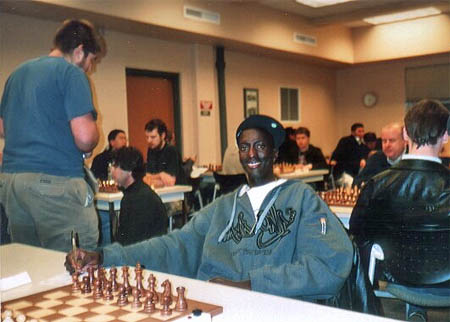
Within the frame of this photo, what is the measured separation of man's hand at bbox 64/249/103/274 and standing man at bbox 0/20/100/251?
1.61ft

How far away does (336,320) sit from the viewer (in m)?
1.06

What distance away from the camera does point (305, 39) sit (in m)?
9.35

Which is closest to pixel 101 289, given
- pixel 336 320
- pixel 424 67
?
pixel 336 320

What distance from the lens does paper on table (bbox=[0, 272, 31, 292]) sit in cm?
140

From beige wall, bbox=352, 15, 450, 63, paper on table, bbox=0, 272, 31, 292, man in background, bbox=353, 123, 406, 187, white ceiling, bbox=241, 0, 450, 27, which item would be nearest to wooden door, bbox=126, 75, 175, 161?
white ceiling, bbox=241, 0, 450, 27

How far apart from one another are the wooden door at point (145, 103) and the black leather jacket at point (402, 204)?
538 centimetres

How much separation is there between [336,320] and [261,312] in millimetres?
164

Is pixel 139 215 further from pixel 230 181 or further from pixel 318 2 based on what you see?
pixel 318 2

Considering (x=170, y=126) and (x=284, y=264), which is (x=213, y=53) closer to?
(x=170, y=126)

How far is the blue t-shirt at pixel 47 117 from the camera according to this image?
6.78ft

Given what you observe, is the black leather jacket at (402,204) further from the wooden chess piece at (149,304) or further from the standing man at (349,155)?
the standing man at (349,155)

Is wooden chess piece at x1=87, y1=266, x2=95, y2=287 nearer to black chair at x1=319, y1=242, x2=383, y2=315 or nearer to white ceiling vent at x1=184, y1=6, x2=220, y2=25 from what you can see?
black chair at x1=319, y1=242, x2=383, y2=315

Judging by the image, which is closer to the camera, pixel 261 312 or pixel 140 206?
pixel 261 312

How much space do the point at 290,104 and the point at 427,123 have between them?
808 cm
